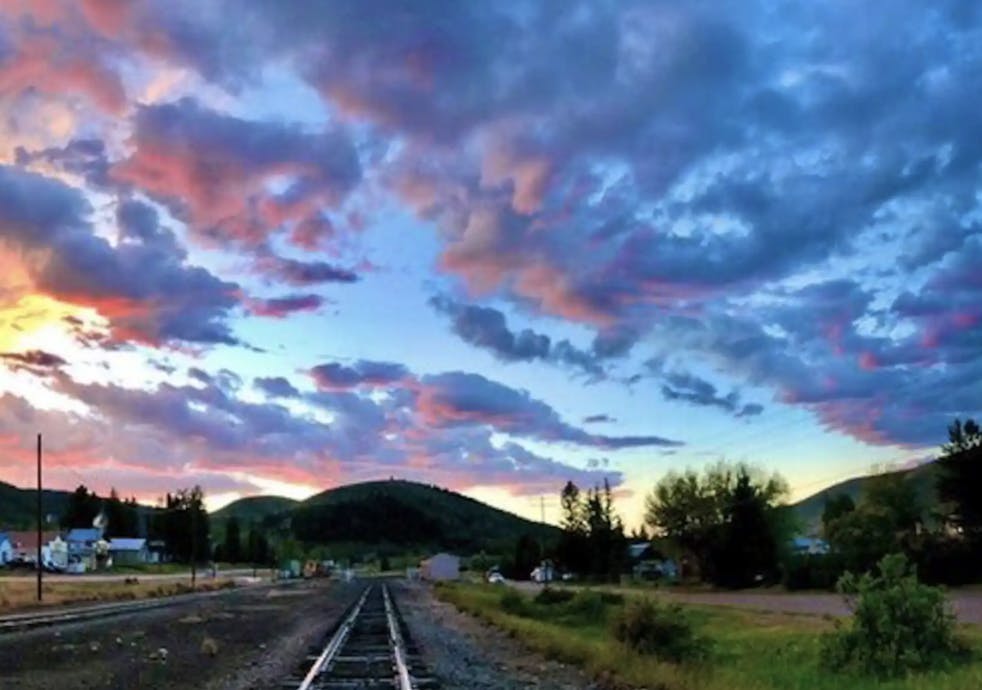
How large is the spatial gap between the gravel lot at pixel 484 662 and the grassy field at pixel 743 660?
58cm

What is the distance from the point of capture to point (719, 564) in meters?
93.4

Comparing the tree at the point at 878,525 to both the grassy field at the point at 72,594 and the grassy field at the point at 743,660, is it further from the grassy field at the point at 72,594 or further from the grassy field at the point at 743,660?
the grassy field at the point at 72,594

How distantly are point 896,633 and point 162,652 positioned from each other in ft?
59.2

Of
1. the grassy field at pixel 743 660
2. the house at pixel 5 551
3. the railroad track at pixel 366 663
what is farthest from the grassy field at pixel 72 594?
the house at pixel 5 551

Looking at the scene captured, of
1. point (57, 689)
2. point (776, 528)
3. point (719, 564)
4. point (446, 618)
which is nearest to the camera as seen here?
point (57, 689)

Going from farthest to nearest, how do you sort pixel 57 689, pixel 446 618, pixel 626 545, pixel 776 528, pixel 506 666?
pixel 626 545, pixel 776 528, pixel 446 618, pixel 506 666, pixel 57 689

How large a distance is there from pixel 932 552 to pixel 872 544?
7.99 m

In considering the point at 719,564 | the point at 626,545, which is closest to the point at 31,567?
the point at 626,545

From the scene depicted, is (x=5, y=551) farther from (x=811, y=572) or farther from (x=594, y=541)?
(x=811, y=572)

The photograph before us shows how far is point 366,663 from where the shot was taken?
2591cm

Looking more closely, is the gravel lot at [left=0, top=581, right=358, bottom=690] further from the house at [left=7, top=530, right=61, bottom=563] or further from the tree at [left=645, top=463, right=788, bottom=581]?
the house at [left=7, top=530, right=61, bottom=563]

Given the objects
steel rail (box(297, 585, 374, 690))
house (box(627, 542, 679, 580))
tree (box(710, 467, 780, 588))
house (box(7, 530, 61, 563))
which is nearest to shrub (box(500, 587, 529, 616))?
steel rail (box(297, 585, 374, 690))

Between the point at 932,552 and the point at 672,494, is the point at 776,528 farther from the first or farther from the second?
the point at 932,552

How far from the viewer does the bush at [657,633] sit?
26.1 metres
